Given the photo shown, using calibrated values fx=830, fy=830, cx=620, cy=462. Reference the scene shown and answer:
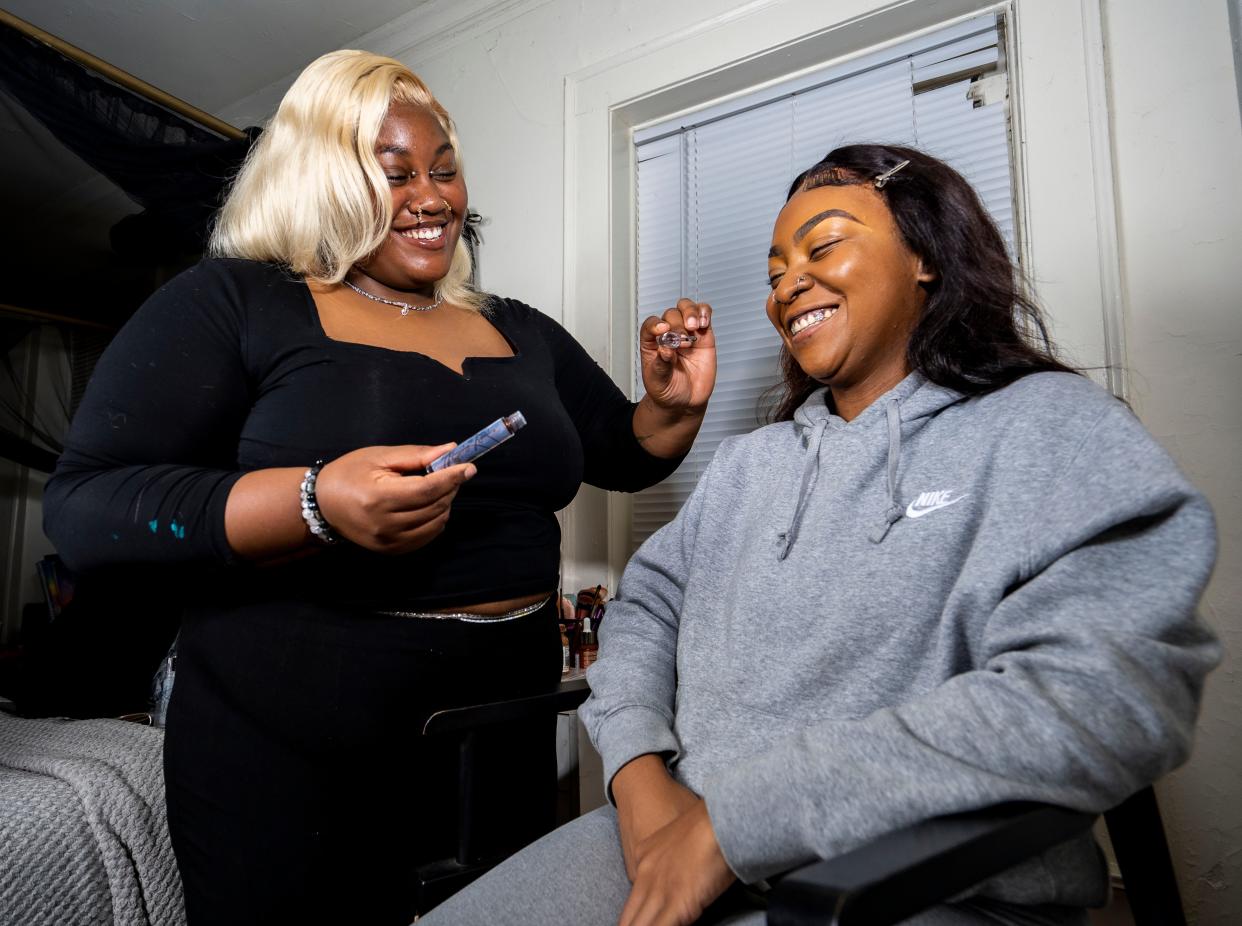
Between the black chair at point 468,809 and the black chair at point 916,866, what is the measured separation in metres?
0.51

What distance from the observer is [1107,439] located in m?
0.74

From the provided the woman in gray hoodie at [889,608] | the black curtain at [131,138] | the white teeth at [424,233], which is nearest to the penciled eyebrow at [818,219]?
the woman in gray hoodie at [889,608]

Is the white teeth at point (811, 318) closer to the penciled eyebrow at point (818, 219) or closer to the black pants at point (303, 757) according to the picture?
the penciled eyebrow at point (818, 219)

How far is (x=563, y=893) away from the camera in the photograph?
869 mm

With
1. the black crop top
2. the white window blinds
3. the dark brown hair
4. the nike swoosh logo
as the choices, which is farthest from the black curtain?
the nike swoosh logo

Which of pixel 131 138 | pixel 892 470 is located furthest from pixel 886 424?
pixel 131 138

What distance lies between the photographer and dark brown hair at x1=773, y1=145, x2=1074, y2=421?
96 centimetres

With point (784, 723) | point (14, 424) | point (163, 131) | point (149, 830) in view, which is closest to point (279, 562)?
point (784, 723)

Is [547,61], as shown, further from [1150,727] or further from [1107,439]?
[1150,727]

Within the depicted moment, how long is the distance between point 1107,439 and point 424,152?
0.97 metres

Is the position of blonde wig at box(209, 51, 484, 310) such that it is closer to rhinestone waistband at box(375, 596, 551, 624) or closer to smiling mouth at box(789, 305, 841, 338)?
rhinestone waistband at box(375, 596, 551, 624)

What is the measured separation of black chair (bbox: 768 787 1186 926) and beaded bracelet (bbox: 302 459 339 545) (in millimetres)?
606

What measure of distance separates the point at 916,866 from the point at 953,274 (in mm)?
770

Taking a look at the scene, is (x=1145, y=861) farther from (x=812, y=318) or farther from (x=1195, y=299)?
(x=1195, y=299)
